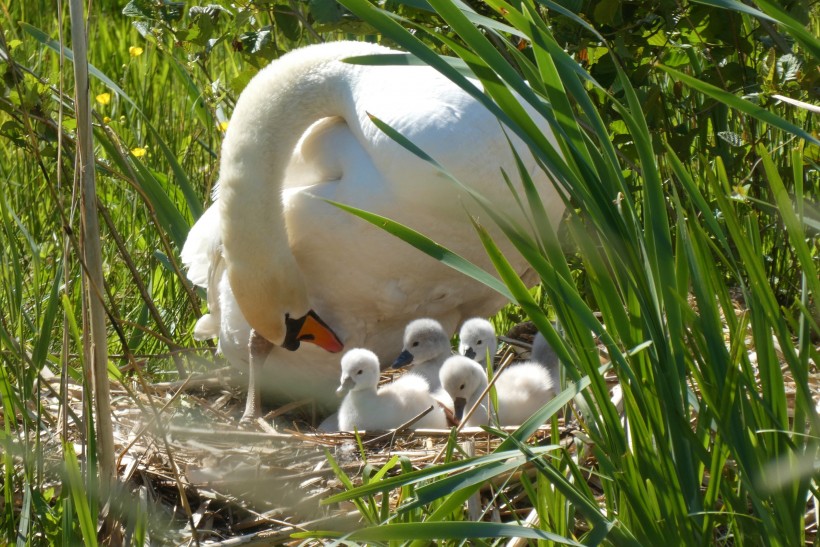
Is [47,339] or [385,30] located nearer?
[385,30]

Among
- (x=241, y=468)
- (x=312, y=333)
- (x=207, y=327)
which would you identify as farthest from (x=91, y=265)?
(x=207, y=327)

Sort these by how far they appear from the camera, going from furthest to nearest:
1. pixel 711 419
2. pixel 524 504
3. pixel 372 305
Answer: pixel 372 305 → pixel 524 504 → pixel 711 419

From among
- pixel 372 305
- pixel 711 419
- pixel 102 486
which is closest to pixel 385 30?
pixel 711 419

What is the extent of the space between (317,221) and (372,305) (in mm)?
422

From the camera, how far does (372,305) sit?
14.4ft

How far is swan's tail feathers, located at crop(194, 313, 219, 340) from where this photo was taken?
484cm

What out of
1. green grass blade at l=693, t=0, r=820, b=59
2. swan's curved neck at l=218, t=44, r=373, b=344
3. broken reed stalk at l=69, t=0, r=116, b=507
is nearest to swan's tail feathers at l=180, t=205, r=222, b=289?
swan's curved neck at l=218, t=44, r=373, b=344

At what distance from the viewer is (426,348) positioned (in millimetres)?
Result: 4207

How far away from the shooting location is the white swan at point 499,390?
3777 mm

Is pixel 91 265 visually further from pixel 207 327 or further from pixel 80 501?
pixel 207 327

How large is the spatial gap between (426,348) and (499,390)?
0.46m

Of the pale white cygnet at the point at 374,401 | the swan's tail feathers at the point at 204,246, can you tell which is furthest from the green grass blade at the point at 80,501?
the swan's tail feathers at the point at 204,246

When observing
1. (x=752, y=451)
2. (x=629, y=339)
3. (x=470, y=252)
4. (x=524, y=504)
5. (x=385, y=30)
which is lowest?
(x=524, y=504)

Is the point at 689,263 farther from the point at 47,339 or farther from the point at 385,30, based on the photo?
the point at 47,339
